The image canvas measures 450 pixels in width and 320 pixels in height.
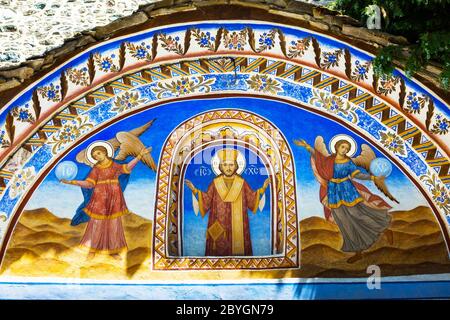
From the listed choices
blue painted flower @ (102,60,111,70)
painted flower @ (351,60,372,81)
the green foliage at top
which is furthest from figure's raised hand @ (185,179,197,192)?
the green foliage at top

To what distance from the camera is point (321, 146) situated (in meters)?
7.21

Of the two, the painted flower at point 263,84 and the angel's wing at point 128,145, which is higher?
the painted flower at point 263,84

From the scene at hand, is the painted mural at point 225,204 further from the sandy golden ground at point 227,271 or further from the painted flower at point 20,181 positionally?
the painted flower at point 20,181

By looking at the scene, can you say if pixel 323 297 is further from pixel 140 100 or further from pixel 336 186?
pixel 140 100

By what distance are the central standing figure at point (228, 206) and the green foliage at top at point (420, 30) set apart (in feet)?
5.46

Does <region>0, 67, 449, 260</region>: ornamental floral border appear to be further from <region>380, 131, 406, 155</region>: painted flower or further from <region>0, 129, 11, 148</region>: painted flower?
<region>0, 129, 11, 148</region>: painted flower

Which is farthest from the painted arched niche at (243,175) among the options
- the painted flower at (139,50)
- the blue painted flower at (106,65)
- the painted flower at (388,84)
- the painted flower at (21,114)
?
the painted flower at (21,114)

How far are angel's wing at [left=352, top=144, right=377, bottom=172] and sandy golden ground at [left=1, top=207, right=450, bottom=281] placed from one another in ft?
1.71

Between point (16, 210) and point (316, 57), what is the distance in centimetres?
293

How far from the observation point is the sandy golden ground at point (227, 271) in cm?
680

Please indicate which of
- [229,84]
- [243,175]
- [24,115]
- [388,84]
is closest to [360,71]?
[388,84]

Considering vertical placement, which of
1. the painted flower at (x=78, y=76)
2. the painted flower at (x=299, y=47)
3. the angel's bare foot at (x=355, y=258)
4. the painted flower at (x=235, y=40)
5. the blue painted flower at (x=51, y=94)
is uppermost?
the painted flower at (x=235, y=40)

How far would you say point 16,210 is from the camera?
23.0 ft

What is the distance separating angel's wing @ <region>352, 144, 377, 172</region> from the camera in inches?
281
